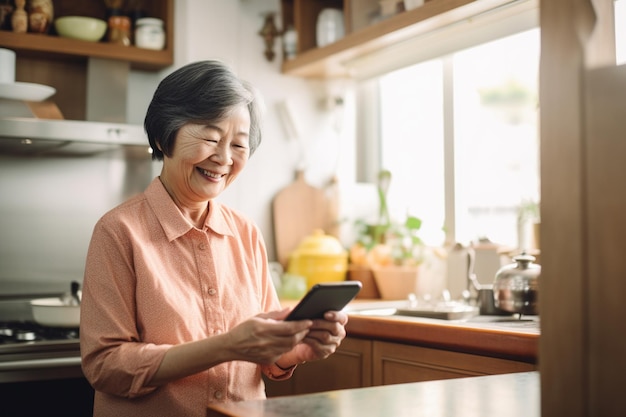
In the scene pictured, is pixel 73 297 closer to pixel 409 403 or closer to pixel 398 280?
pixel 398 280

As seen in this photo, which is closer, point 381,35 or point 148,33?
point 381,35

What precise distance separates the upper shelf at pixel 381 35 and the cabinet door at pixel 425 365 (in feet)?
3.79

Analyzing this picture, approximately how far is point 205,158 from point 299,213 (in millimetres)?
1840

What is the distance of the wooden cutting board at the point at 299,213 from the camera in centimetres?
338

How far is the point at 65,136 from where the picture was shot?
2666mm

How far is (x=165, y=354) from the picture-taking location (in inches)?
54.7

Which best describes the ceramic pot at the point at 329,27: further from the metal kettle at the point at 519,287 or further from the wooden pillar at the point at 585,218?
the wooden pillar at the point at 585,218

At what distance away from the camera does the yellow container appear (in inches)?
125

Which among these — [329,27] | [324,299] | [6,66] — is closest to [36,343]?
[6,66]

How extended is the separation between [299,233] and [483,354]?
1585 mm

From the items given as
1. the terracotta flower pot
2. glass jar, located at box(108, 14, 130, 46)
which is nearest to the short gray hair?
the terracotta flower pot

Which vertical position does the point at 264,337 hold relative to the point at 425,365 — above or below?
above

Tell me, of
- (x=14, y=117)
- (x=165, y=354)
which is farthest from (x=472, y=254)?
(x=14, y=117)

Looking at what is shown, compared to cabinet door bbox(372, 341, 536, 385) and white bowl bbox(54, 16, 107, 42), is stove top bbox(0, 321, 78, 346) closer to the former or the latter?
cabinet door bbox(372, 341, 536, 385)
